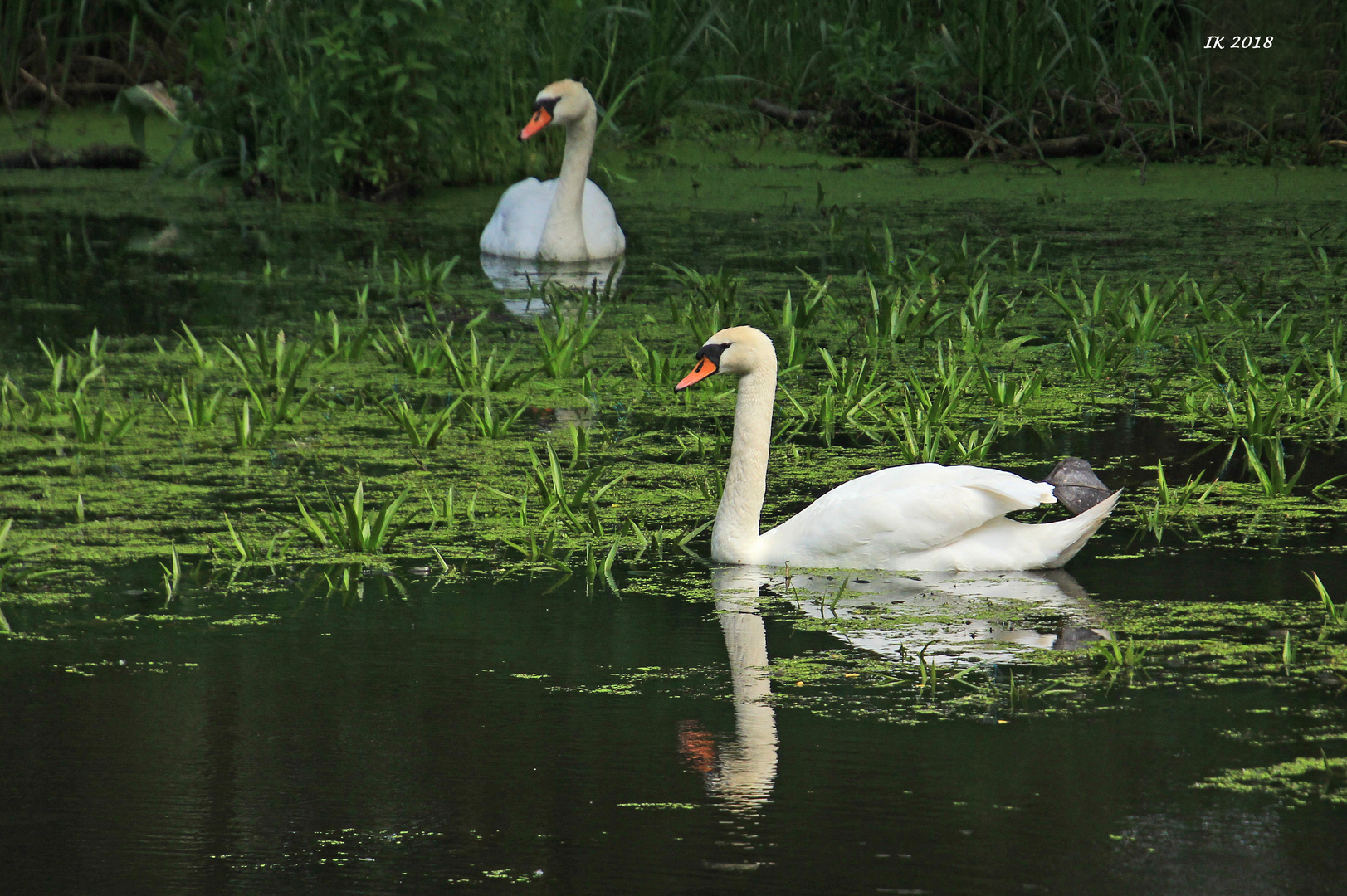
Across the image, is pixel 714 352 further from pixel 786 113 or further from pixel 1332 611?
pixel 786 113

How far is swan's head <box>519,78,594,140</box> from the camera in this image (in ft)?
33.0

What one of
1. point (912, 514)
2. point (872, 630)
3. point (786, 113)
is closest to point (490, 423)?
point (912, 514)

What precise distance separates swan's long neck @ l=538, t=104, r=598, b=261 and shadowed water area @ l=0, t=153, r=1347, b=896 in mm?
1679

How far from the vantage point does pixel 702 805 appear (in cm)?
304

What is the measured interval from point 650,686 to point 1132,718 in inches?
36.8

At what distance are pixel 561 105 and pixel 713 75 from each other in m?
4.34

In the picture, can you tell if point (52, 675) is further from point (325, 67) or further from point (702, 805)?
point (325, 67)

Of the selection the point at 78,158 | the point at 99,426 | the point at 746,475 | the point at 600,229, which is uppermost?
the point at 78,158

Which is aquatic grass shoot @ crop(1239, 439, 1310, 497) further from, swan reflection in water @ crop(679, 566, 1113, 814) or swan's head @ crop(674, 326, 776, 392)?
swan's head @ crop(674, 326, 776, 392)

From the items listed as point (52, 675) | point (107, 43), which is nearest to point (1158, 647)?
point (52, 675)

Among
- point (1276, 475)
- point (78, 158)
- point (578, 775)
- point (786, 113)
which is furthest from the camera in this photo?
point (786, 113)

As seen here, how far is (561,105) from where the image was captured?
33.1ft

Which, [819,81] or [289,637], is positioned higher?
[819,81]

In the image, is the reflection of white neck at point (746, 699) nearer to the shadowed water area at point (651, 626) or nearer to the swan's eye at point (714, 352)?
the shadowed water area at point (651, 626)
